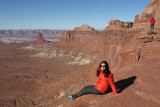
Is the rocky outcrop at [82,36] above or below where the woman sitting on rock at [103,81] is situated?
above

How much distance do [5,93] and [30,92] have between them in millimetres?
3510

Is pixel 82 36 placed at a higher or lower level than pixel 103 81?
higher

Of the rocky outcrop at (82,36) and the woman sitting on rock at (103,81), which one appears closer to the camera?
the woman sitting on rock at (103,81)

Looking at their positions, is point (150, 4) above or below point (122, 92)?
above

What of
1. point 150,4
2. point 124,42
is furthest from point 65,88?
point 150,4

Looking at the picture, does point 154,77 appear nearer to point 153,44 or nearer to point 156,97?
point 156,97

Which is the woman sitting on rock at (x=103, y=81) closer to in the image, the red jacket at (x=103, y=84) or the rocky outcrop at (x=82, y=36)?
the red jacket at (x=103, y=84)

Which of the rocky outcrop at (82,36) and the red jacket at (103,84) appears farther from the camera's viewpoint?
the rocky outcrop at (82,36)

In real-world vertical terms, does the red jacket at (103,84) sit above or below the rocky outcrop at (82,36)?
below

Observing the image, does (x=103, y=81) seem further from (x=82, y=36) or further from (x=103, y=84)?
(x=82, y=36)

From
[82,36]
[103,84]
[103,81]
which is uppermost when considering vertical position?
[82,36]

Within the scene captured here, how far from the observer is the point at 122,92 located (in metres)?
4.52

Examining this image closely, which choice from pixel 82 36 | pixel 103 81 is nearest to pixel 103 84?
pixel 103 81

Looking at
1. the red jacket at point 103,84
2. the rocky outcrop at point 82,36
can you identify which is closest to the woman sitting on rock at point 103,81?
the red jacket at point 103,84
